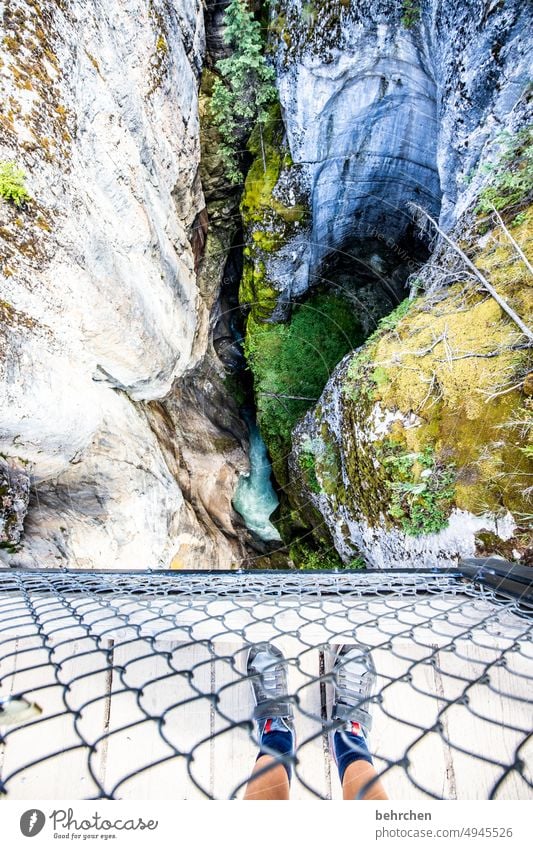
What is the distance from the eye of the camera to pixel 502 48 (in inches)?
166

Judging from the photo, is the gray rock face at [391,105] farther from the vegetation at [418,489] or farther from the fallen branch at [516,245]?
the vegetation at [418,489]

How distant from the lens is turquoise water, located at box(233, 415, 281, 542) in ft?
31.9

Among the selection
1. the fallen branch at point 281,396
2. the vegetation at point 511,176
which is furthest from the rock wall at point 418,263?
the fallen branch at point 281,396

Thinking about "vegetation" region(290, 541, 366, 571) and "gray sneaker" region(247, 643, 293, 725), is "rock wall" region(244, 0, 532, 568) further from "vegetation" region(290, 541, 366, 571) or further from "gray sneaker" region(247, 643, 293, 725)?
"gray sneaker" region(247, 643, 293, 725)

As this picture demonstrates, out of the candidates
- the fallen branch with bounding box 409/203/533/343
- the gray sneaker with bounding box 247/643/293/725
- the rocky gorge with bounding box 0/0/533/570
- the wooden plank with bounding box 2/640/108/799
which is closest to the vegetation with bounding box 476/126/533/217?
the rocky gorge with bounding box 0/0/533/570

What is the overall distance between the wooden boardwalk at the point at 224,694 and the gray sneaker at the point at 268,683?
9 cm

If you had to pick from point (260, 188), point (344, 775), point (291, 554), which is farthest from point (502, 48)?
point (291, 554)

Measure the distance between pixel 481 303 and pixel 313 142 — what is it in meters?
4.14

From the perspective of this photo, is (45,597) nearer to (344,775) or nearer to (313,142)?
(344,775)

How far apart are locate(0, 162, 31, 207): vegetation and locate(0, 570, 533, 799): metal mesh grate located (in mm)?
2962

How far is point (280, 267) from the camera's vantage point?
25.3 ft

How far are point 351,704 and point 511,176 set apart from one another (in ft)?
16.8

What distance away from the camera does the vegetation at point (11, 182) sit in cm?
307

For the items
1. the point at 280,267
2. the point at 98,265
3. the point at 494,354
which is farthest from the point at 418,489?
the point at 280,267
